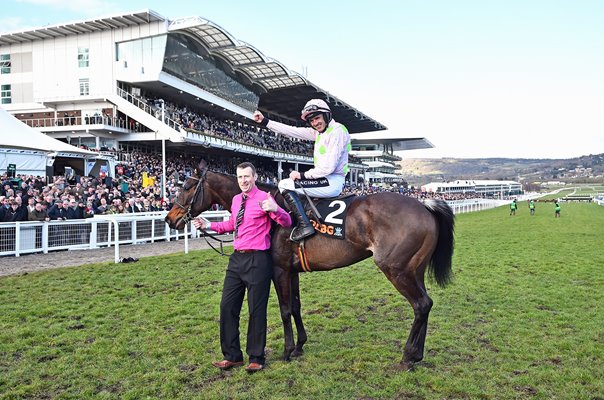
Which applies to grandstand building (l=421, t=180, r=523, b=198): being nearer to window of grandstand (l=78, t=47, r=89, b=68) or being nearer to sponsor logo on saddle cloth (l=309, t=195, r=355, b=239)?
window of grandstand (l=78, t=47, r=89, b=68)

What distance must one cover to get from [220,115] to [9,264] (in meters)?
30.5

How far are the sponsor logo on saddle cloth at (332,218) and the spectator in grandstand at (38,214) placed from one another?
876 centimetres

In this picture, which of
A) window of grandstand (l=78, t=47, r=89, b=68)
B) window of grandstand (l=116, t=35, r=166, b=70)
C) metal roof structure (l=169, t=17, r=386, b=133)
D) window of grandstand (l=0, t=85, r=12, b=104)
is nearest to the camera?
window of grandstand (l=116, t=35, r=166, b=70)

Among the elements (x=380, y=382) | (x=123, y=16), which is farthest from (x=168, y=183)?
(x=380, y=382)

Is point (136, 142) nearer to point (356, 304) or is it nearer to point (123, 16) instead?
point (123, 16)

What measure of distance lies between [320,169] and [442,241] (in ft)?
4.38

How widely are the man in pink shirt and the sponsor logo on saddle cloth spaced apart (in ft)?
1.02

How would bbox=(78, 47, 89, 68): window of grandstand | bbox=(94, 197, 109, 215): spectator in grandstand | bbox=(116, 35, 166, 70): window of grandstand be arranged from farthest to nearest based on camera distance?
bbox=(78, 47, 89, 68): window of grandstand < bbox=(116, 35, 166, 70): window of grandstand < bbox=(94, 197, 109, 215): spectator in grandstand

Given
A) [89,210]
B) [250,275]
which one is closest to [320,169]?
[250,275]

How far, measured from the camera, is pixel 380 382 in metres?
3.45

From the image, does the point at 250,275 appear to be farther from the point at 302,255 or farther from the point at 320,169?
the point at 320,169

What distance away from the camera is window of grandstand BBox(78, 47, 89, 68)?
95.8 feet

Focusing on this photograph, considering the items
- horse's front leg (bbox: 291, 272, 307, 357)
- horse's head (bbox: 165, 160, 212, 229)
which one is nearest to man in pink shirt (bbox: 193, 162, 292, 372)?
horse's front leg (bbox: 291, 272, 307, 357)

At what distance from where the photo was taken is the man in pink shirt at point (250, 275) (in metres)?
3.72
